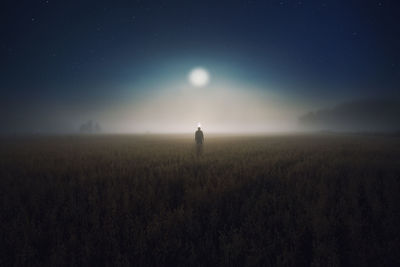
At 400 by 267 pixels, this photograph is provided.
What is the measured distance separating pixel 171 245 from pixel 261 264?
157 cm

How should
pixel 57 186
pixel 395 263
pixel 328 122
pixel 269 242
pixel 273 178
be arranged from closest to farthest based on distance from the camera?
1. pixel 395 263
2. pixel 269 242
3. pixel 57 186
4. pixel 273 178
5. pixel 328 122

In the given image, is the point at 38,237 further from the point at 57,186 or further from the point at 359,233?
the point at 359,233

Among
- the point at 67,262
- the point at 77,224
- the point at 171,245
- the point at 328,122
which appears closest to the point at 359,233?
the point at 171,245

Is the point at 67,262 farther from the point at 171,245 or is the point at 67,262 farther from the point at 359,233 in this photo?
the point at 359,233

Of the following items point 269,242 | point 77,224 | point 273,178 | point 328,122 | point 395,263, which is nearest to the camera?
point 395,263

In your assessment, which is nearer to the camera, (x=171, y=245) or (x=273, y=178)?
(x=171, y=245)

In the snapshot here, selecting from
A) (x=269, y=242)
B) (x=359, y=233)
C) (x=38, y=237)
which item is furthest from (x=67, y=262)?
(x=359, y=233)

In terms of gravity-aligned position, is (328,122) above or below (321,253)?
above

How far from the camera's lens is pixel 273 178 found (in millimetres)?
7410

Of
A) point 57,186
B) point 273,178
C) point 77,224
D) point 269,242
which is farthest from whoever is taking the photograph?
point 273,178

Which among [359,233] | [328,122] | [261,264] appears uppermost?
[328,122]

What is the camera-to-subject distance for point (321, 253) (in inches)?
118

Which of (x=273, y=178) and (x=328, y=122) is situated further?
(x=328, y=122)

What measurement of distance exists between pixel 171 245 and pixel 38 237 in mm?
2612
